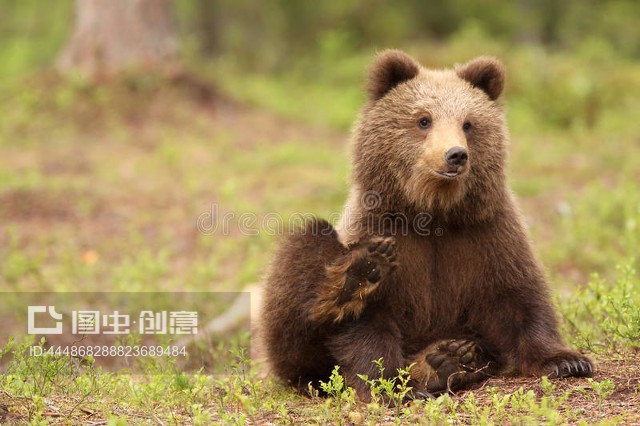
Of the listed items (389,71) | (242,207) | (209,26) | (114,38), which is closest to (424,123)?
(389,71)

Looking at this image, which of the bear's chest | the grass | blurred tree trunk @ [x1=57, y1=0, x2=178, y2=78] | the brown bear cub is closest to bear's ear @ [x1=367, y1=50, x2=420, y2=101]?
the brown bear cub

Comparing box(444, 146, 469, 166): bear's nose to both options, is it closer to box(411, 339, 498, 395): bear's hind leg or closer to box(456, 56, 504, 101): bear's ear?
box(456, 56, 504, 101): bear's ear

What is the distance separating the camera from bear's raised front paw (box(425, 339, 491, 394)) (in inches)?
195

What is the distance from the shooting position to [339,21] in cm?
2447

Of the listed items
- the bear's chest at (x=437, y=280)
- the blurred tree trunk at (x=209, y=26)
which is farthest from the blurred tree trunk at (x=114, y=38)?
the bear's chest at (x=437, y=280)

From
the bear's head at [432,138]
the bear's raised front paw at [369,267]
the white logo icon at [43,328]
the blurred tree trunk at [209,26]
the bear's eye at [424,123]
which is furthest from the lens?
the blurred tree trunk at [209,26]

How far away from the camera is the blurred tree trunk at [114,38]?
14.8 meters

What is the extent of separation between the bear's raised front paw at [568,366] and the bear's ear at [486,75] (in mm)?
1804

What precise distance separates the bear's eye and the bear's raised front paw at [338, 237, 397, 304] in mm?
869

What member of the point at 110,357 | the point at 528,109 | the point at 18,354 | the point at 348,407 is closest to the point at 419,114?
the point at 348,407

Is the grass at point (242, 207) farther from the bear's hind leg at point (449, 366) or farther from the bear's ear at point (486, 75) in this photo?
the bear's ear at point (486, 75)

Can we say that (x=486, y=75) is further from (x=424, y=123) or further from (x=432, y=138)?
(x=432, y=138)

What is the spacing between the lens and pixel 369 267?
484cm

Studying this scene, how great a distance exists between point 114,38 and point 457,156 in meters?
11.2
